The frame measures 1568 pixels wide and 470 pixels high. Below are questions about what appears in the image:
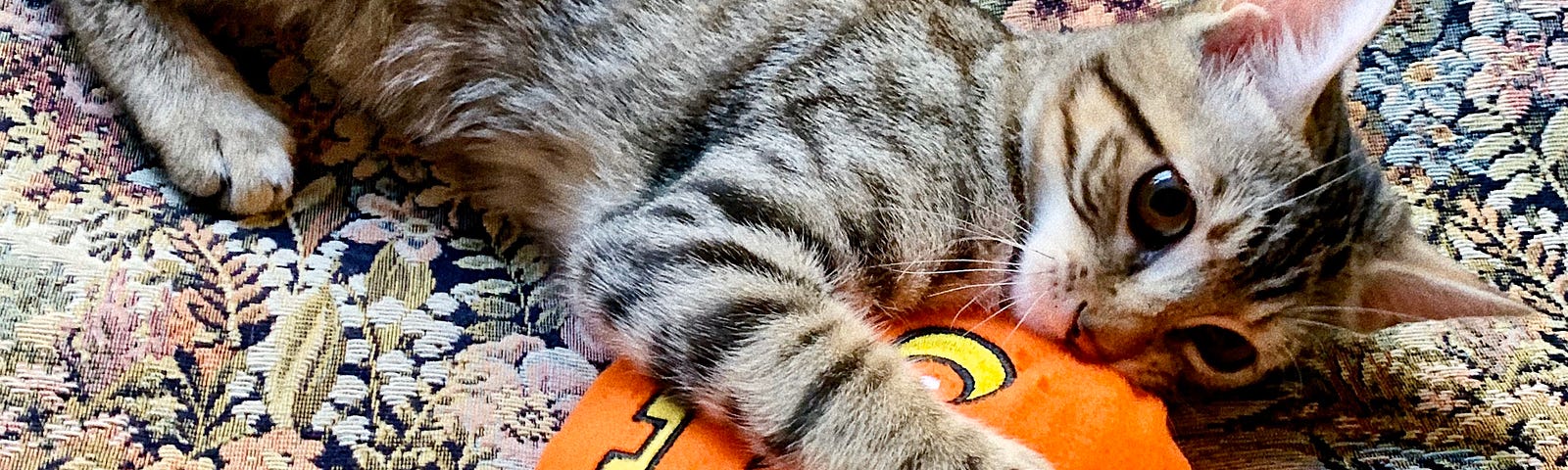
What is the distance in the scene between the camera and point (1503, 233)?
1159 millimetres

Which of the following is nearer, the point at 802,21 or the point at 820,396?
the point at 820,396

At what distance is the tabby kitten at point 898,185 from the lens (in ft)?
2.82

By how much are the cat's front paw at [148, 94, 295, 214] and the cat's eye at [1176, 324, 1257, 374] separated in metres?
0.88

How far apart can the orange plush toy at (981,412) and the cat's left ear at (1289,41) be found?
0.95 feet

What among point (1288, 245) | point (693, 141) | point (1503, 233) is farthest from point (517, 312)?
point (1503, 233)

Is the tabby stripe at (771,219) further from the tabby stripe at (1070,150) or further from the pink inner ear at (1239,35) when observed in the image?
the pink inner ear at (1239,35)

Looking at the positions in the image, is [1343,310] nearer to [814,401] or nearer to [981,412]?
[981,412]

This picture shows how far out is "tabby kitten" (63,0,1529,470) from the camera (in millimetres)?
859

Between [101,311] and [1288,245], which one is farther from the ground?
[1288,245]

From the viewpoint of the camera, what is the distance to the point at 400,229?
3.65 feet

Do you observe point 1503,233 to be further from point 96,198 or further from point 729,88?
point 96,198

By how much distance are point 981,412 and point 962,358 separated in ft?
0.22

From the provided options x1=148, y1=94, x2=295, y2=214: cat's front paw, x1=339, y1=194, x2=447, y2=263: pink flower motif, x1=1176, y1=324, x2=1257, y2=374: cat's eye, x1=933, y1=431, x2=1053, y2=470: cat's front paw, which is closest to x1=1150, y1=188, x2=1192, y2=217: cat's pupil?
x1=1176, y1=324, x2=1257, y2=374: cat's eye

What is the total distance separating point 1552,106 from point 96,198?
1568 mm
